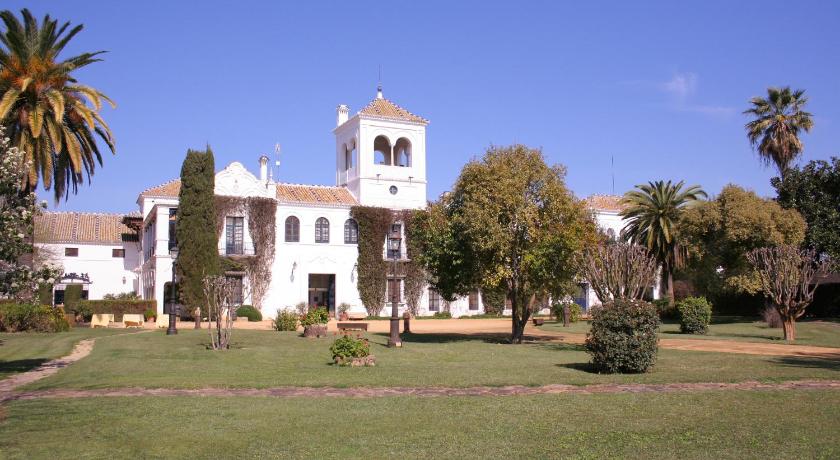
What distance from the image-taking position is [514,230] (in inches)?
968

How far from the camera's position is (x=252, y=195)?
147ft

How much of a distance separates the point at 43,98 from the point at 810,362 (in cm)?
2599

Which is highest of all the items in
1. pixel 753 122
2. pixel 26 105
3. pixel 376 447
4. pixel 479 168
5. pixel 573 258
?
pixel 753 122

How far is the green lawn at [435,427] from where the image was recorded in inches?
335

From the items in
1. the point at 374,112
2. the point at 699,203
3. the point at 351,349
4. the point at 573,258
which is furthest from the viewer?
the point at 374,112

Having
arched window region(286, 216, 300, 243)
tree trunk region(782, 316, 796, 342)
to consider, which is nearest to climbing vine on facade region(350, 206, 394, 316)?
arched window region(286, 216, 300, 243)

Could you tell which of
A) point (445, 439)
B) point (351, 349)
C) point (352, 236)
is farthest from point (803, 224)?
point (445, 439)

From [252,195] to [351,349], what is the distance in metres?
29.2

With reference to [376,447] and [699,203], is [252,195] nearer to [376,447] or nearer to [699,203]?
[699,203]

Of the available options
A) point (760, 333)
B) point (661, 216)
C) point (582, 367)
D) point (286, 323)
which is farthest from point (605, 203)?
point (582, 367)

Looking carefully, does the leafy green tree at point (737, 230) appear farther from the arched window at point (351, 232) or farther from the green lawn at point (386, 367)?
the arched window at point (351, 232)

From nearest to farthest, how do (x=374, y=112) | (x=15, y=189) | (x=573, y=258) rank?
(x=15, y=189) → (x=573, y=258) → (x=374, y=112)

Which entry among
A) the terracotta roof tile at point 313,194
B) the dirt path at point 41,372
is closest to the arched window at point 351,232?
the terracotta roof tile at point 313,194

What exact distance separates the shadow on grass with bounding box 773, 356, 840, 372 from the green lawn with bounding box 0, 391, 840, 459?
4.93 m
